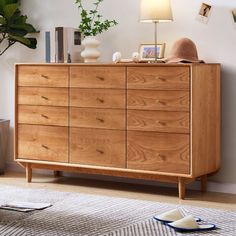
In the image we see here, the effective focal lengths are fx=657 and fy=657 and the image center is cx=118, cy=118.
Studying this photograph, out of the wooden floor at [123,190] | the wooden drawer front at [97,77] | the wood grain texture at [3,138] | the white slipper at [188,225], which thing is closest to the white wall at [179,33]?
the wooden floor at [123,190]

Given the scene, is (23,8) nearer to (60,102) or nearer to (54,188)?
(60,102)

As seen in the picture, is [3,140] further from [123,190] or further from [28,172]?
[123,190]

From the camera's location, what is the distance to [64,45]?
4.70 metres

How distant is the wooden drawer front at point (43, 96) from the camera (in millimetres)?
4570

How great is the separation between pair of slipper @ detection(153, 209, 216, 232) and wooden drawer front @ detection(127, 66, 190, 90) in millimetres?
874

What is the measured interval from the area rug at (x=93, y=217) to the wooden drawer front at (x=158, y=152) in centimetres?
27

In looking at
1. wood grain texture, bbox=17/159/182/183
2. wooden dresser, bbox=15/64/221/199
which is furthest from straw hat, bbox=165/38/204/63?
wood grain texture, bbox=17/159/182/183

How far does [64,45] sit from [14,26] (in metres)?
0.57

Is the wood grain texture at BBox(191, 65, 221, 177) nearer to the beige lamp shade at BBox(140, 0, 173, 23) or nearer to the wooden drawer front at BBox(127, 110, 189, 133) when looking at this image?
the wooden drawer front at BBox(127, 110, 189, 133)

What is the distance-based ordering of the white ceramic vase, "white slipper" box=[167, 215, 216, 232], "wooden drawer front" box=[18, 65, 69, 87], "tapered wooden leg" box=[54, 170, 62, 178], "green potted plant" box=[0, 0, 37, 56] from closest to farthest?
"white slipper" box=[167, 215, 216, 232]
"wooden drawer front" box=[18, 65, 69, 87]
the white ceramic vase
"green potted plant" box=[0, 0, 37, 56]
"tapered wooden leg" box=[54, 170, 62, 178]

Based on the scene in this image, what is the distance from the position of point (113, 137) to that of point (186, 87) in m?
0.63

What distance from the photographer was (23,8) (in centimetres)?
525

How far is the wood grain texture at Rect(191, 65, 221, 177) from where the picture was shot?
4.12 meters

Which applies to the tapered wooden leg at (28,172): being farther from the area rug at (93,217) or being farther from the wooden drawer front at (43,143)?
the area rug at (93,217)
